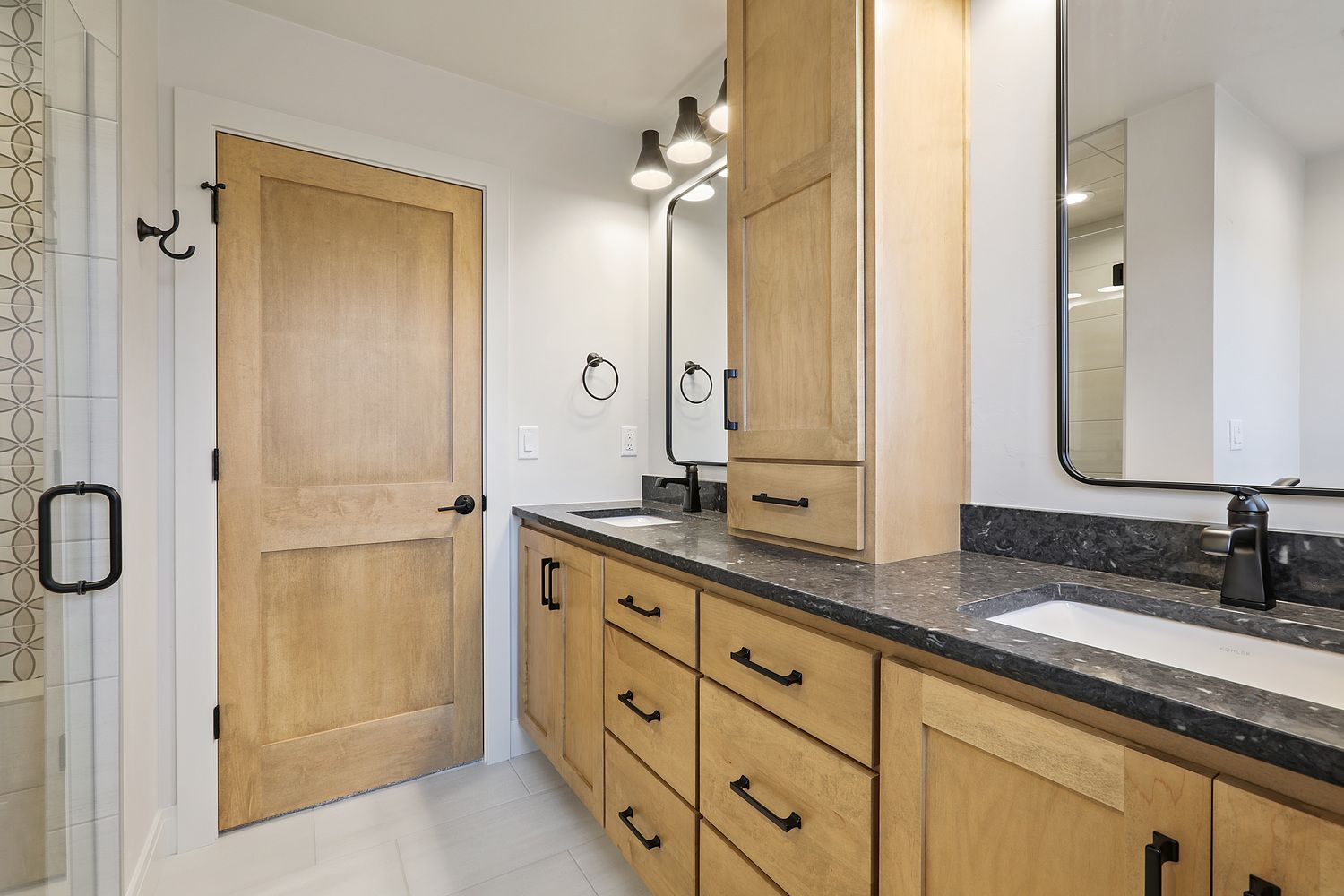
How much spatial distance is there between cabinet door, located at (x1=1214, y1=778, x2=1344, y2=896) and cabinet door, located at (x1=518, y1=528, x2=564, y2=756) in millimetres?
1641

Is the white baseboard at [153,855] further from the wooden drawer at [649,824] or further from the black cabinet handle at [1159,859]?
the black cabinet handle at [1159,859]

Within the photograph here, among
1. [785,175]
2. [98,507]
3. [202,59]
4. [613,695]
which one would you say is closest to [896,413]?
[785,175]

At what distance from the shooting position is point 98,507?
4.31 ft

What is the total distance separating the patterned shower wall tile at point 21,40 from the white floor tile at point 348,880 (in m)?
1.90

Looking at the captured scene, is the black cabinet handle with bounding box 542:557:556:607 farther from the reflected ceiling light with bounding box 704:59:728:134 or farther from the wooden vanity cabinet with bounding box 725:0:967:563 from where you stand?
the reflected ceiling light with bounding box 704:59:728:134

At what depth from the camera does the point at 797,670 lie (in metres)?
1.01

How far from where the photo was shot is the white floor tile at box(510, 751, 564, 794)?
2.12 meters

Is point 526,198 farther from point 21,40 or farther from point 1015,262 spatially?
point 1015,262

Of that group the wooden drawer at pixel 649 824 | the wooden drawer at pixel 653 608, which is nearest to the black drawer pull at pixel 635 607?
the wooden drawer at pixel 653 608

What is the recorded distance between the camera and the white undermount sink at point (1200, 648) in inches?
31.4

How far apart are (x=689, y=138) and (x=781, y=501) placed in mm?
1386

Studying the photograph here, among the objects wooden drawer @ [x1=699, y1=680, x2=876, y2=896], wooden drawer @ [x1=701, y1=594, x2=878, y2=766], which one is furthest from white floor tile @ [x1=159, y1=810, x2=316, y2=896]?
wooden drawer @ [x1=701, y1=594, x2=878, y2=766]

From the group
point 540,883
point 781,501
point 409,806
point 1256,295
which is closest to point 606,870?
point 540,883

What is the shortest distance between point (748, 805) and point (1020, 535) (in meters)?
0.79
